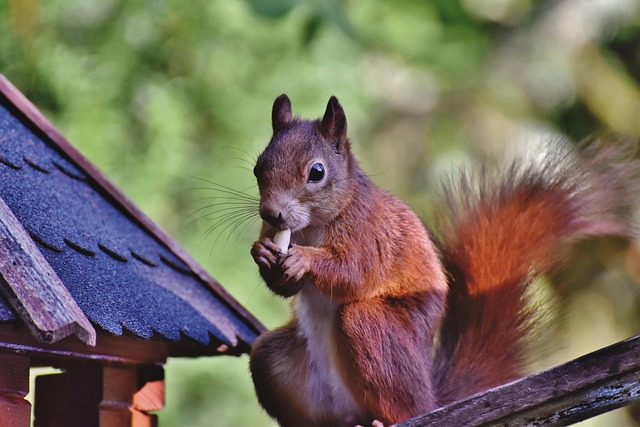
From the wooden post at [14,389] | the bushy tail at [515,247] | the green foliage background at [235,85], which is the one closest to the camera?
the wooden post at [14,389]

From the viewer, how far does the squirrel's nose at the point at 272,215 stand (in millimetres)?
1483

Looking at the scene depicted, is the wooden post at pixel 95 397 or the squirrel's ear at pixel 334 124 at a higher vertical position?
the squirrel's ear at pixel 334 124

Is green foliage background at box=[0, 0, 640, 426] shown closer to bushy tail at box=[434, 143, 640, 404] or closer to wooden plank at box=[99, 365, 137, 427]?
bushy tail at box=[434, 143, 640, 404]

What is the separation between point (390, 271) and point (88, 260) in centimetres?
47

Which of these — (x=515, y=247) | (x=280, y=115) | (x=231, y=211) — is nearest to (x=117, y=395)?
(x=280, y=115)

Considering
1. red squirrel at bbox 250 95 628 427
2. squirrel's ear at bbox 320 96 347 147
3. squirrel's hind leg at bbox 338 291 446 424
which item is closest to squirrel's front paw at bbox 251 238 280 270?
red squirrel at bbox 250 95 628 427

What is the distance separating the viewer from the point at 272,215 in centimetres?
148

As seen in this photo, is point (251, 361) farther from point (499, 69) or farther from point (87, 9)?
point (499, 69)

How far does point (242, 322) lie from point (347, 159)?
0.36m

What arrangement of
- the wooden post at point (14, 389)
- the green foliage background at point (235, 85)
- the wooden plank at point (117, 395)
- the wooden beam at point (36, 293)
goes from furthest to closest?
the green foliage background at point (235, 85) < the wooden plank at point (117, 395) < the wooden post at point (14, 389) < the wooden beam at point (36, 293)

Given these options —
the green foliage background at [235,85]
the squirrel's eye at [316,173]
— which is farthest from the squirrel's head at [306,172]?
the green foliage background at [235,85]

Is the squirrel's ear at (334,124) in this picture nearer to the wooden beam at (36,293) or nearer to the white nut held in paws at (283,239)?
the white nut held in paws at (283,239)

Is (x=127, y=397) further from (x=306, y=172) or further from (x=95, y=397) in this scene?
(x=306, y=172)

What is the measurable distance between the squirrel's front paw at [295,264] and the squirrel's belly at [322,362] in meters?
0.12
